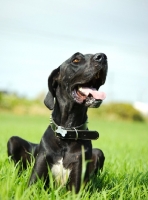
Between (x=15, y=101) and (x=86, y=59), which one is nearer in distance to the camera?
(x=86, y=59)

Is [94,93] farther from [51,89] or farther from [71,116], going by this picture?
[51,89]

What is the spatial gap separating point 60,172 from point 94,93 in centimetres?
104

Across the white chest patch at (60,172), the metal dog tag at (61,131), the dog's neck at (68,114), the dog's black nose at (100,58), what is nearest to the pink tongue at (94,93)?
the dog's neck at (68,114)

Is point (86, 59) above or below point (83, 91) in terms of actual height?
above

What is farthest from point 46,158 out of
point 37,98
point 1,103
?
point 37,98

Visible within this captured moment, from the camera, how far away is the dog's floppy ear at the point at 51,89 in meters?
4.29

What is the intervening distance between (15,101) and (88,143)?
121 feet

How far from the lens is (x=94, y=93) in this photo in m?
4.07

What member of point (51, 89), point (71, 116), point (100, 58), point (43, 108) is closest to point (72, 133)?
point (71, 116)

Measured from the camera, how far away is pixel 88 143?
4258 millimetres

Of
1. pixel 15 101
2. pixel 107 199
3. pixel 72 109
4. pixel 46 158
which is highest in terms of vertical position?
pixel 15 101

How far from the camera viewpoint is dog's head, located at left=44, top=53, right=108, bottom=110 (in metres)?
3.99

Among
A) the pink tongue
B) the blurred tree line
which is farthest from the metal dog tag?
the blurred tree line

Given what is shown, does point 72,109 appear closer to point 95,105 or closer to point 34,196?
point 95,105
